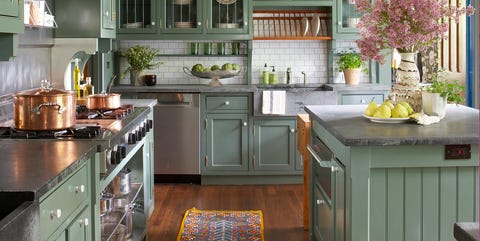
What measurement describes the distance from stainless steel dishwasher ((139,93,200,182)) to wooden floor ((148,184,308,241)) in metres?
0.20

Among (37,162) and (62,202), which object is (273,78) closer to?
(37,162)

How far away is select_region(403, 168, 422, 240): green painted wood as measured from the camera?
3283 millimetres

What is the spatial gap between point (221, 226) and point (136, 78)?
2547 millimetres

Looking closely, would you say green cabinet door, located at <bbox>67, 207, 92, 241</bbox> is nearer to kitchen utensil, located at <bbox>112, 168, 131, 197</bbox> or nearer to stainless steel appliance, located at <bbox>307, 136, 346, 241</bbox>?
kitchen utensil, located at <bbox>112, 168, 131, 197</bbox>

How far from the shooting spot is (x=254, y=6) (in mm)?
7141

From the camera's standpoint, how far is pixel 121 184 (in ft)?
13.3

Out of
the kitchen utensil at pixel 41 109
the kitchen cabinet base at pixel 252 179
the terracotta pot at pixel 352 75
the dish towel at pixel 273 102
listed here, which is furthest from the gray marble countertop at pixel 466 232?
the terracotta pot at pixel 352 75

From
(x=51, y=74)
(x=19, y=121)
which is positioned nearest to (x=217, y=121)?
(x=51, y=74)

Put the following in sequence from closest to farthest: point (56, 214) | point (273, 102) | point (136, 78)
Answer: point (56, 214)
point (273, 102)
point (136, 78)

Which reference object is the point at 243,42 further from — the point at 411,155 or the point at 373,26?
the point at 411,155

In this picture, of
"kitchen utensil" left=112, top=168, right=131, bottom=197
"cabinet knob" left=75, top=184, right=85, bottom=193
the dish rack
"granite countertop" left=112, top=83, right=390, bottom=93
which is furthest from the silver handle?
the dish rack

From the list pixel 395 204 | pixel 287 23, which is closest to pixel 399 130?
pixel 395 204

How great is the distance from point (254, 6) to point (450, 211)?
4258 millimetres

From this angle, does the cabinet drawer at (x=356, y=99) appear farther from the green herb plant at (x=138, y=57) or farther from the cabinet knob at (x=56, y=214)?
the cabinet knob at (x=56, y=214)
